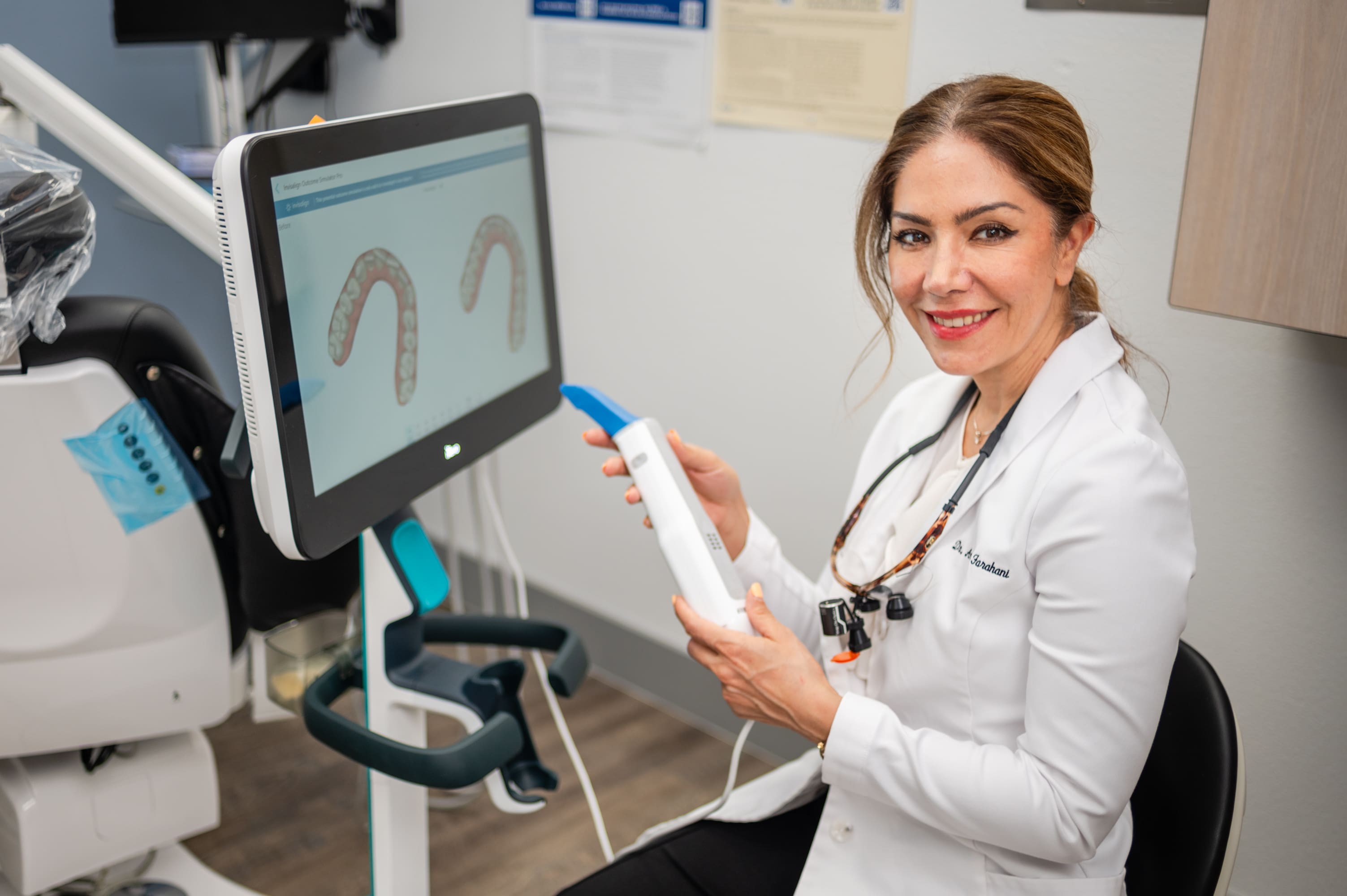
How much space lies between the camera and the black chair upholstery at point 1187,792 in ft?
2.97

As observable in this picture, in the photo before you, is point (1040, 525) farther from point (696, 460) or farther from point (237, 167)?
point (237, 167)

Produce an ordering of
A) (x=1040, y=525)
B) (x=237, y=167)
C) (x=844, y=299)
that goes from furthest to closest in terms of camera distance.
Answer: (x=844, y=299) < (x=1040, y=525) < (x=237, y=167)

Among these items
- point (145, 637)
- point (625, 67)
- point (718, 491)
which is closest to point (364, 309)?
point (718, 491)

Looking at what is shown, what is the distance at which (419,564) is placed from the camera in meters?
1.10

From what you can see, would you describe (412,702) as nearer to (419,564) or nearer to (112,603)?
(419,564)

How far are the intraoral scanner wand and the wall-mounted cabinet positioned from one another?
55 centimetres

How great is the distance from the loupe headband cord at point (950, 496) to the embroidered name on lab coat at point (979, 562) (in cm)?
2

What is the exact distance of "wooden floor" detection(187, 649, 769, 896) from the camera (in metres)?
1.77

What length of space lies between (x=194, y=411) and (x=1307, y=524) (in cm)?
139

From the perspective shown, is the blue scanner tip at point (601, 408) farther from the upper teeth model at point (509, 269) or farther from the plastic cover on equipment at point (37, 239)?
the plastic cover on equipment at point (37, 239)

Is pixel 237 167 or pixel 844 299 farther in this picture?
pixel 844 299

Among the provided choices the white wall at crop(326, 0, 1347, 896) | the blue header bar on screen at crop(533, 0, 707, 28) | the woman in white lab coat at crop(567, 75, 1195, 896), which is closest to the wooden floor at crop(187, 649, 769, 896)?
the white wall at crop(326, 0, 1347, 896)

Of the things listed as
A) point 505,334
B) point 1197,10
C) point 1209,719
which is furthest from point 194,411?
point 1197,10

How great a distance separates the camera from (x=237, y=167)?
2.71ft
